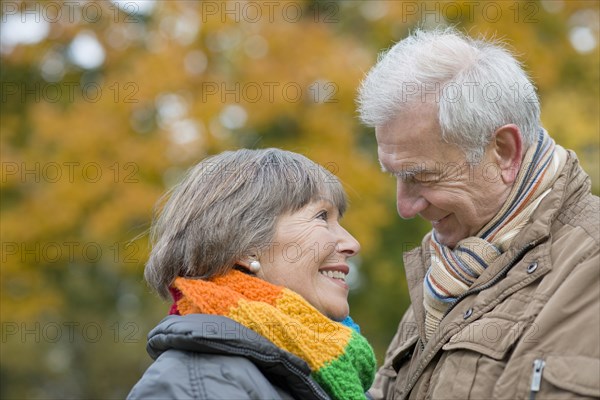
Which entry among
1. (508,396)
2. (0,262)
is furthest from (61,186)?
(508,396)

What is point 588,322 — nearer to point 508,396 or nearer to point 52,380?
point 508,396

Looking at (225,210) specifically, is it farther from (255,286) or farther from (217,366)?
(217,366)

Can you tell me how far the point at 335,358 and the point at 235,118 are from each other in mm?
6160

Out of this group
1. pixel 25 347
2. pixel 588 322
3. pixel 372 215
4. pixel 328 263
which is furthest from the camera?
pixel 25 347

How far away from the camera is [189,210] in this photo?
287cm

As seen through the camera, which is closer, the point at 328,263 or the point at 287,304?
the point at 287,304

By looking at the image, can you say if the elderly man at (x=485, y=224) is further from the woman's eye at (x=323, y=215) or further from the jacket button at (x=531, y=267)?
the woman's eye at (x=323, y=215)

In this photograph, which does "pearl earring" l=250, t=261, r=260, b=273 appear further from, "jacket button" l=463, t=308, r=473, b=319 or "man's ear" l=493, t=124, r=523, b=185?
"man's ear" l=493, t=124, r=523, b=185

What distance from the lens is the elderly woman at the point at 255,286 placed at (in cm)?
254

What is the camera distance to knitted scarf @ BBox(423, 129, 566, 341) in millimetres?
2951

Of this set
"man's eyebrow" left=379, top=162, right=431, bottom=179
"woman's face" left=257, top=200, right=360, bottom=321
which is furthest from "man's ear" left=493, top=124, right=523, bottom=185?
"woman's face" left=257, top=200, right=360, bottom=321

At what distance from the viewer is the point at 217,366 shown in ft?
8.27

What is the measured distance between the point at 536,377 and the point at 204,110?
5998 millimetres

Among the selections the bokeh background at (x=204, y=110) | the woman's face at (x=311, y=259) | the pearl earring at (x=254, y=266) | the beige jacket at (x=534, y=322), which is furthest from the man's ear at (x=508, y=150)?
the bokeh background at (x=204, y=110)
